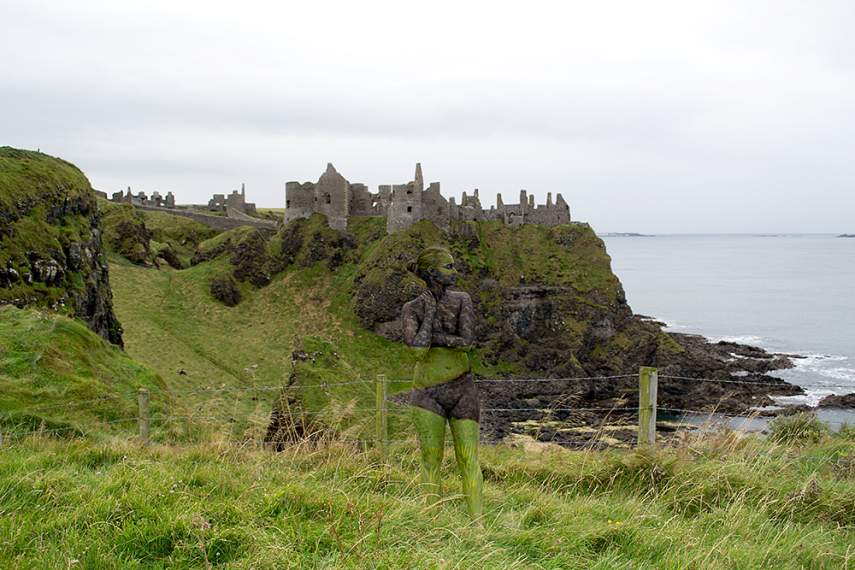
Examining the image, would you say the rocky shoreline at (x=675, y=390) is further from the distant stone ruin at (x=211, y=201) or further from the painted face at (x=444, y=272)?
the distant stone ruin at (x=211, y=201)

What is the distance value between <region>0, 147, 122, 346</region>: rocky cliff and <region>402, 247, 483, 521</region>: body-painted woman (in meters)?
20.9

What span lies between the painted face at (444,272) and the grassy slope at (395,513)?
7.58 ft

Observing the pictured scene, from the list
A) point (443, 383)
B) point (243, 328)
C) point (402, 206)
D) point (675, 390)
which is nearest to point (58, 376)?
point (443, 383)

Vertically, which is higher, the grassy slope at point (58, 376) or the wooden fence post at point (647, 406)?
the wooden fence post at point (647, 406)

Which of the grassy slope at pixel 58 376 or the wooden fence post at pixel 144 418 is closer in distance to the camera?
the wooden fence post at pixel 144 418

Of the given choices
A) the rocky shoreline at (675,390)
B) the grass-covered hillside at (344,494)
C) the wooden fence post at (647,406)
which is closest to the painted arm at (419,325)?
the grass-covered hillside at (344,494)

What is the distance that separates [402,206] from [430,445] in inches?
2113

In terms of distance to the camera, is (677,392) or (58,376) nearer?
(58,376)

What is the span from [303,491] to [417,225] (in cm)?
5381

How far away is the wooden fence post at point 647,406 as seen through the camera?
693 centimetres

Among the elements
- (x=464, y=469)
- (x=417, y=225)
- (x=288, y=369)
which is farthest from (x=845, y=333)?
(x=464, y=469)

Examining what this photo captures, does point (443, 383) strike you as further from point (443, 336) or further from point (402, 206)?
point (402, 206)

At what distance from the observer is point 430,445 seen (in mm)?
5711

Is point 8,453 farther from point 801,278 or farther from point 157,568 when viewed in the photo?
point 801,278
